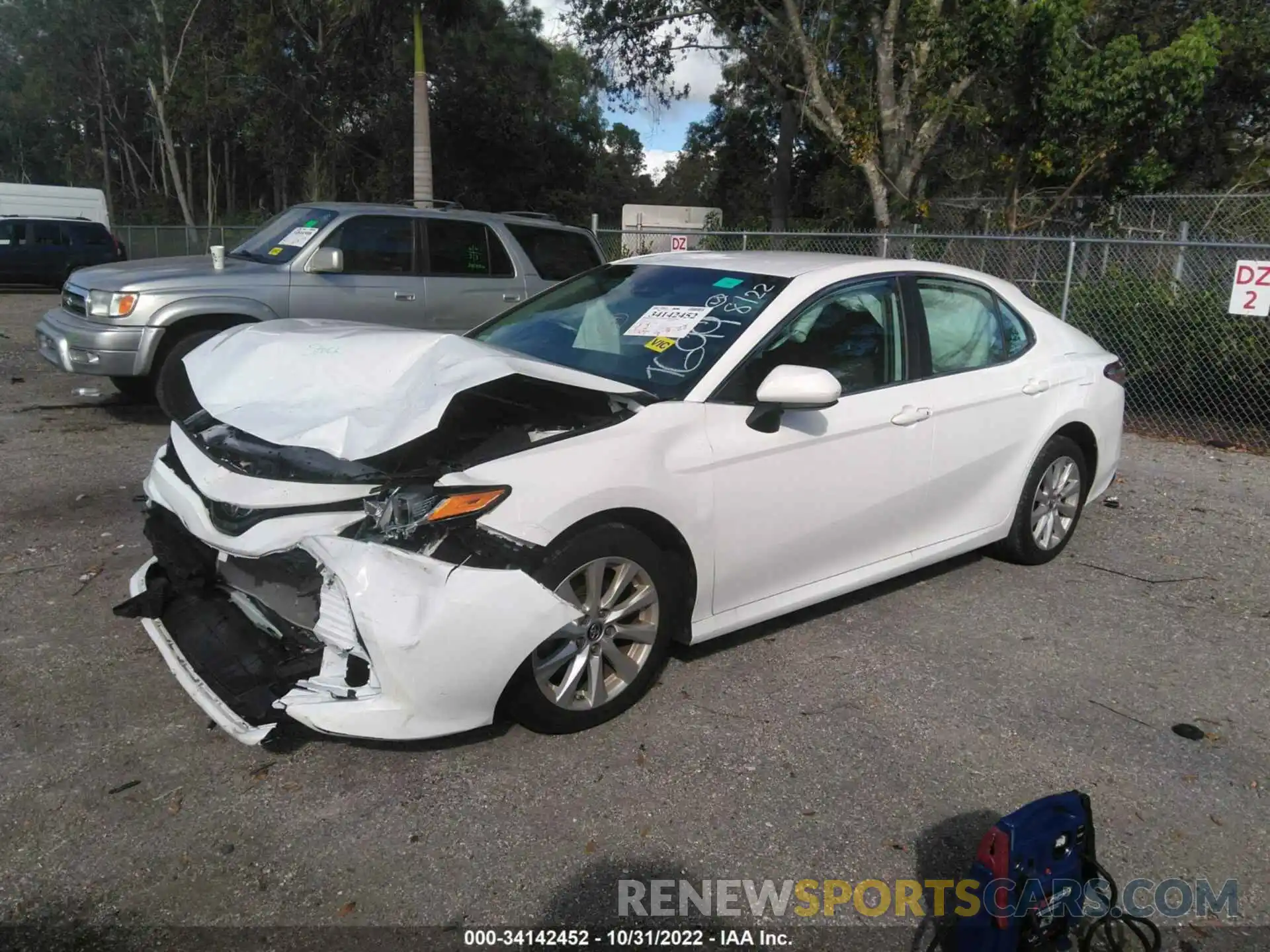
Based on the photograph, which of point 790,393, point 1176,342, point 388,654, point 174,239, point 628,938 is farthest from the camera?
point 174,239

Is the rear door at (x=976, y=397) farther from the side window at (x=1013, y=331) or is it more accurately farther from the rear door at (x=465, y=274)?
the rear door at (x=465, y=274)

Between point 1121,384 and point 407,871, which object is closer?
point 407,871

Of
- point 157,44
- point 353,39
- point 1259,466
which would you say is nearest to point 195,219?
point 157,44

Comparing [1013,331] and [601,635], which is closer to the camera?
[601,635]

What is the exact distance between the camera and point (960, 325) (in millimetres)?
4812

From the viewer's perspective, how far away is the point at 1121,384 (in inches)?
221

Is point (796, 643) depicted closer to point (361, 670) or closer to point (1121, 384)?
point (361, 670)

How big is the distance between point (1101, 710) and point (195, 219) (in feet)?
165

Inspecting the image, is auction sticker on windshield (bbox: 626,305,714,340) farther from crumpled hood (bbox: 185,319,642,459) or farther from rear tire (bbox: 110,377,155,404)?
rear tire (bbox: 110,377,155,404)

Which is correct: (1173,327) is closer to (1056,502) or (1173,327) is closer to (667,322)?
(1056,502)

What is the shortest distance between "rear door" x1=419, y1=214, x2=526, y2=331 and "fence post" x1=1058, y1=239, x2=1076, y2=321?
17.3ft

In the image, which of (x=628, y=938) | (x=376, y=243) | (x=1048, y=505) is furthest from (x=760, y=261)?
(x=376, y=243)

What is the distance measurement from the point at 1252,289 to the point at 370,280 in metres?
7.54

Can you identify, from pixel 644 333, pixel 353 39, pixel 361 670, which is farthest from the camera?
pixel 353 39
